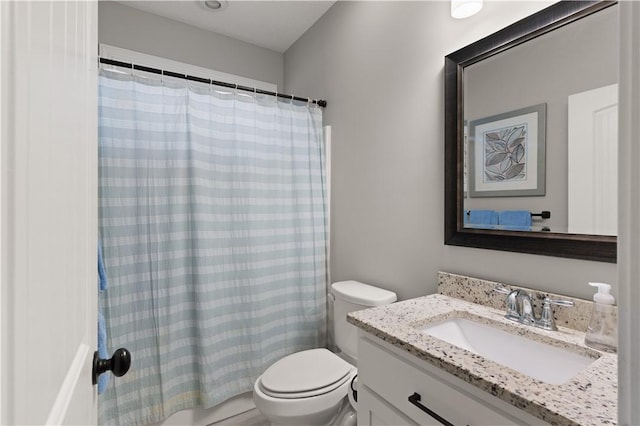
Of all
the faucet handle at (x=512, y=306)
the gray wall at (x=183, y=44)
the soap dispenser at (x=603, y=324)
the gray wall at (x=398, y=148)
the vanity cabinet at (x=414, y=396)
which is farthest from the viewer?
the gray wall at (x=183, y=44)

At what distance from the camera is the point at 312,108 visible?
2.14m

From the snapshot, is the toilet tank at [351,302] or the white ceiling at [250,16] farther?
the white ceiling at [250,16]

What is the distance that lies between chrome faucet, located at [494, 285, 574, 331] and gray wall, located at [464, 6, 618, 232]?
242mm

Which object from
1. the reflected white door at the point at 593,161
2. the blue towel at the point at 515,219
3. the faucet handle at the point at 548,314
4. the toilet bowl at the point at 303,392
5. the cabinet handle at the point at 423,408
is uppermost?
the reflected white door at the point at 593,161

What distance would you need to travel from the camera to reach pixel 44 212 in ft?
1.17

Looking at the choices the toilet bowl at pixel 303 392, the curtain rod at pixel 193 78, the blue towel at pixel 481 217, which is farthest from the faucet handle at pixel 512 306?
the curtain rod at pixel 193 78

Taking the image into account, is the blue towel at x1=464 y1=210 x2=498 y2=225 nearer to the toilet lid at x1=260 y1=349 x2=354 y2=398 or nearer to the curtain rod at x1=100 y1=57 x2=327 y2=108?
the toilet lid at x1=260 y1=349 x2=354 y2=398

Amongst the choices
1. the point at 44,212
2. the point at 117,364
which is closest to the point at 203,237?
the point at 117,364

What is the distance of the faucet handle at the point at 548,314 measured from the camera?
3.36 ft

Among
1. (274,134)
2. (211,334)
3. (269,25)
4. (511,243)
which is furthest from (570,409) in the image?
(269,25)

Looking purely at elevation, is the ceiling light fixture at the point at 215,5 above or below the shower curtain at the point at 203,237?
above

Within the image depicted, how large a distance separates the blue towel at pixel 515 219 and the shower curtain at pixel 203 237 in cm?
114

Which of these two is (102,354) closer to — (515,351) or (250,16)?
(515,351)

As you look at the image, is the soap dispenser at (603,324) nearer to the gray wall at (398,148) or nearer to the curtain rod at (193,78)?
the gray wall at (398,148)
